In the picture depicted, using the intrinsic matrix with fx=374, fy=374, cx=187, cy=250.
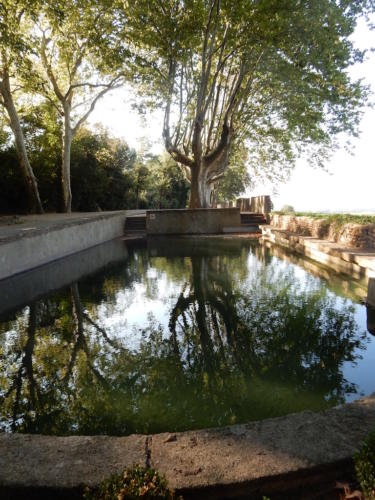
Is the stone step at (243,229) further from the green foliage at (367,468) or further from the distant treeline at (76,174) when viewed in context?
the green foliage at (367,468)

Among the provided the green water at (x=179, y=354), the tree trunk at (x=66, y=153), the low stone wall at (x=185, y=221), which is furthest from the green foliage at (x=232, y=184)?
the green water at (x=179, y=354)

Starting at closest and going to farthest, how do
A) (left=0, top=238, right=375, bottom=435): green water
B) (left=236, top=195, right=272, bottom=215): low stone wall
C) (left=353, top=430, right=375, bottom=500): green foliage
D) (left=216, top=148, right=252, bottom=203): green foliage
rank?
(left=353, top=430, right=375, bottom=500): green foliage → (left=0, top=238, right=375, bottom=435): green water → (left=236, top=195, right=272, bottom=215): low stone wall → (left=216, top=148, right=252, bottom=203): green foliage

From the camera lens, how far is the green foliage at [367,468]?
1447 millimetres

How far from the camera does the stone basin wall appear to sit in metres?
8.99

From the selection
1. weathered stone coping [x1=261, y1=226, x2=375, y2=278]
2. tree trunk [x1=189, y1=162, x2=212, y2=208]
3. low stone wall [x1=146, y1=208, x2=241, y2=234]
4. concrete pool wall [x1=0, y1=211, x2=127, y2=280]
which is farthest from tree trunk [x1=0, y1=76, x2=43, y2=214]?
weathered stone coping [x1=261, y1=226, x2=375, y2=278]

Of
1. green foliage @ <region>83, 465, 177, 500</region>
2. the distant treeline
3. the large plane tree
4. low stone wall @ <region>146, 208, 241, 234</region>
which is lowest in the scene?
green foliage @ <region>83, 465, 177, 500</region>

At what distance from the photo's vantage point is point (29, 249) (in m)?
8.54

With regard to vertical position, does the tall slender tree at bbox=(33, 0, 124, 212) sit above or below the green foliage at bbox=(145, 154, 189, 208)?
above

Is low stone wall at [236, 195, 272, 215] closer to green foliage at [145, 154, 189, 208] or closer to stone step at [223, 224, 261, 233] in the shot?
stone step at [223, 224, 261, 233]

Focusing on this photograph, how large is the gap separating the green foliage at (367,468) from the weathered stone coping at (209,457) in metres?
0.24

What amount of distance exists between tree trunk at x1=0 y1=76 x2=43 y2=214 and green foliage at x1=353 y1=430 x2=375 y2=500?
→ 16996mm

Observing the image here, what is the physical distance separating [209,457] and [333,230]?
1020cm

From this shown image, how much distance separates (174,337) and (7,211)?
1665 centimetres

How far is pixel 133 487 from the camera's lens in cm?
149
